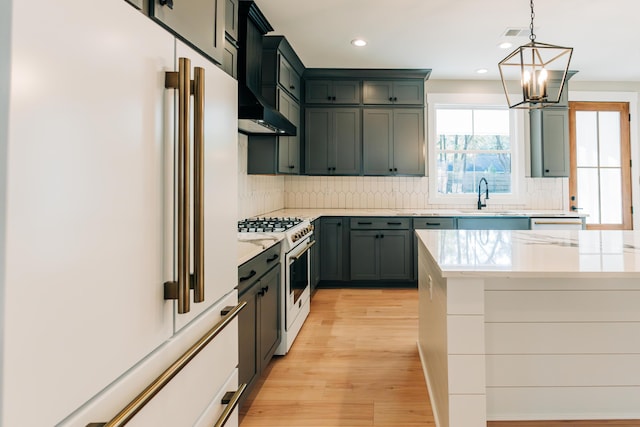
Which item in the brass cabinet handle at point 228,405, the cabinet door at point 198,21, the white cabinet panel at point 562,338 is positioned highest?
the cabinet door at point 198,21

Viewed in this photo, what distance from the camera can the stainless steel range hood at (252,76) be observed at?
2682 mm

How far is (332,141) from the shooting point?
501 centimetres

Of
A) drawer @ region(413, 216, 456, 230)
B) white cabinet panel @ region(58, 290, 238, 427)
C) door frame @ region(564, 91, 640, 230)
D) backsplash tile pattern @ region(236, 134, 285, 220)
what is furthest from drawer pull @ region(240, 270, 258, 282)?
door frame @ region(564, 91, 640, 230)

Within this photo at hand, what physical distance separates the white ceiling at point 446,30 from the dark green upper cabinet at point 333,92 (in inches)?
9.4

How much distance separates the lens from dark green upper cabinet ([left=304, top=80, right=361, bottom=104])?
4.98 metres

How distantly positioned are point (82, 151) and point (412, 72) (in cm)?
478

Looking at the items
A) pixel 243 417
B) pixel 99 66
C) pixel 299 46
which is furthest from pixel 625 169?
pixel 99 66

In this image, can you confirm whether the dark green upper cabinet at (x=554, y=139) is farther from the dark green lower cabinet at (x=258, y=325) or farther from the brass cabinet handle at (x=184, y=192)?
the brass cabinet handle at (x=184, y=192)

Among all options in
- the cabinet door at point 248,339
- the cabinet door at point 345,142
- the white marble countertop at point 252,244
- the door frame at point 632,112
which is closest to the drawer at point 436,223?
the cabinet door at point 345,142

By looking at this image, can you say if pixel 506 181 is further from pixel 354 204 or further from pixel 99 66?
pixel 99 66

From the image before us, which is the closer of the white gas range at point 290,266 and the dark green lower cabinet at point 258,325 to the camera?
the dark green lower cabinet at point 258,325

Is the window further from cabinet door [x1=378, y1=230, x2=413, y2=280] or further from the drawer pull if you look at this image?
the drawer pull

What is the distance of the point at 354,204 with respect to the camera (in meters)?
5.34

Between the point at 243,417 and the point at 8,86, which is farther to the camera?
the point at 243,417
